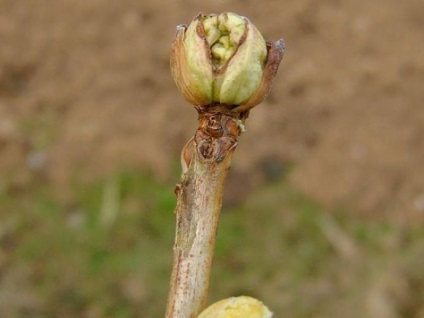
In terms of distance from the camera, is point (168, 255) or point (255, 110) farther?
point (255, 110)

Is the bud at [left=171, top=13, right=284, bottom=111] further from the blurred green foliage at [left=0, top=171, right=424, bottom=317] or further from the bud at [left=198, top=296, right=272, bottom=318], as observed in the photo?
the blurred green foliage at [left=0, top=171, right=424, bottom=317]

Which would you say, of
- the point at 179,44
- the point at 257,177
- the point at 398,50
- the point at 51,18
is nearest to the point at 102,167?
the point at 257,177

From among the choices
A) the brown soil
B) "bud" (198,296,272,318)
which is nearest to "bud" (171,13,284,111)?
"bud" (198,296,272,318)

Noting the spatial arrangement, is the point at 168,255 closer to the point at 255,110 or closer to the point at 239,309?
the point at 255,110

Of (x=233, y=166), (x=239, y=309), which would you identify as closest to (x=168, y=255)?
(x=233, y=166)

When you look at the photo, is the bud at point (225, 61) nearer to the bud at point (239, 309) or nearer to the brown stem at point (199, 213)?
the brown stem at point (199, 213)
